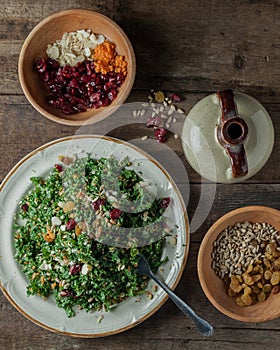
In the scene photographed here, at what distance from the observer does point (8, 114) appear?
77.4 inches

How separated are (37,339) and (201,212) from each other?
724mm

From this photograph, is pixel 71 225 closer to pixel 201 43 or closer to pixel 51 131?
pixel 51 131

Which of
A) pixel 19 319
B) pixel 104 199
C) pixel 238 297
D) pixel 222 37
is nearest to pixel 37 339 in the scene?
pixel 19 319

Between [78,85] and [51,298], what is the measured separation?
724mm

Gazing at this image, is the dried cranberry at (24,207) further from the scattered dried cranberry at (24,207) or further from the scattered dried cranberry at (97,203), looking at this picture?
the scattered dried cranberry at (97,203)

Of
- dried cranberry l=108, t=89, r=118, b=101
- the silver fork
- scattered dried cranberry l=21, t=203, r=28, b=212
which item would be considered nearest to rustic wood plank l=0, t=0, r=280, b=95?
dried cranberry l=108, t=89, r=118, b=101

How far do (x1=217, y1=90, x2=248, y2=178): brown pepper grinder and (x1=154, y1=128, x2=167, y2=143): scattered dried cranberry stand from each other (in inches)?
11.5

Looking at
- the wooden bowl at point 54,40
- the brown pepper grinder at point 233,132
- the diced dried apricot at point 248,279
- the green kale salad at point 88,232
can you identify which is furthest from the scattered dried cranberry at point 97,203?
the diced dried apricot at point 248,279

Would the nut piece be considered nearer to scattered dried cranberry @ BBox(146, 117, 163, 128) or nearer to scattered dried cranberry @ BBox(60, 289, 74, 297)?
scattered dried cranberry @ BBox(60, 289, 74, 297)

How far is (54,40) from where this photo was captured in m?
Result: 1.92

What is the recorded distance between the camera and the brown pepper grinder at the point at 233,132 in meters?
1.67

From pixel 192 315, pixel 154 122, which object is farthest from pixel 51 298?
pixel 154 122

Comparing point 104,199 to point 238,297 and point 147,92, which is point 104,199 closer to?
point 147,92

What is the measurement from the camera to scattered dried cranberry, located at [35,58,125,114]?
1.90 meters
